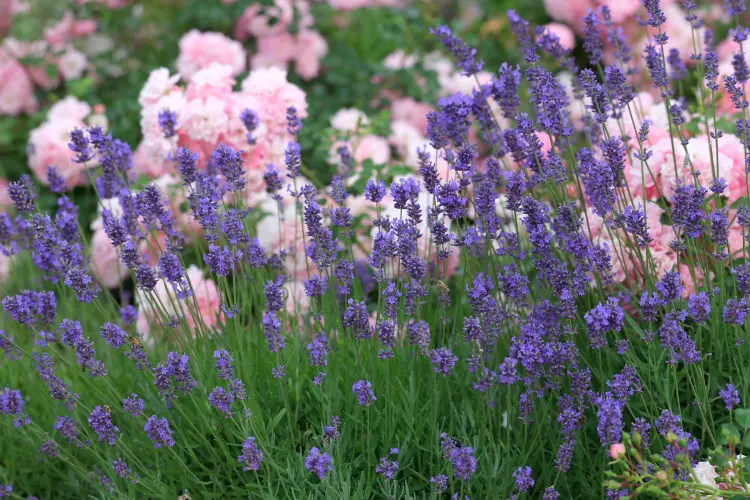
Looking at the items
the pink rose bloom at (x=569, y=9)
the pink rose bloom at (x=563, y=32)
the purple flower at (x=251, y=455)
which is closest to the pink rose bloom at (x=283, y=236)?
the purple flower at (x=251, y=455)

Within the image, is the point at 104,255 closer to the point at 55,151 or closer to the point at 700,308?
the point at 55,151

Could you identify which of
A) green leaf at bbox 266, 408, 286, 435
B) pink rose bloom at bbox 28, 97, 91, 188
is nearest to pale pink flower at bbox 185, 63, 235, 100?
pink rose bloom at bbox 28, 97, 91, 188

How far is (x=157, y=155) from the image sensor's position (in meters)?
3.34

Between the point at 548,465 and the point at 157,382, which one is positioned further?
the point at 548,465

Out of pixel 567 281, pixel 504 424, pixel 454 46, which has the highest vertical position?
pixel 454 46

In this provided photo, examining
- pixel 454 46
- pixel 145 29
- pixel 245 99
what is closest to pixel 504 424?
pixel 454 46

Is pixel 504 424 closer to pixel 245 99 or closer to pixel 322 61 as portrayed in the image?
pixel 245 99

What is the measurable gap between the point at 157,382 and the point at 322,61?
3075 millimetres

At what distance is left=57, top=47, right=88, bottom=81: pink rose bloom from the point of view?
4.99m

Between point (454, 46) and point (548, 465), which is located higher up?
point (454, 46)

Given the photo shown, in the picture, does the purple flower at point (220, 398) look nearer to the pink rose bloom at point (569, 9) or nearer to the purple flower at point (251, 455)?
the purple flower at point (251, 455)

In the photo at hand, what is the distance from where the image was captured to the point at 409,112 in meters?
4.86

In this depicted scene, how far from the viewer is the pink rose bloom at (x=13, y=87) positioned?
4828mm

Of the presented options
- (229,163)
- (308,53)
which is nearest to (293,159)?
(229,163)
